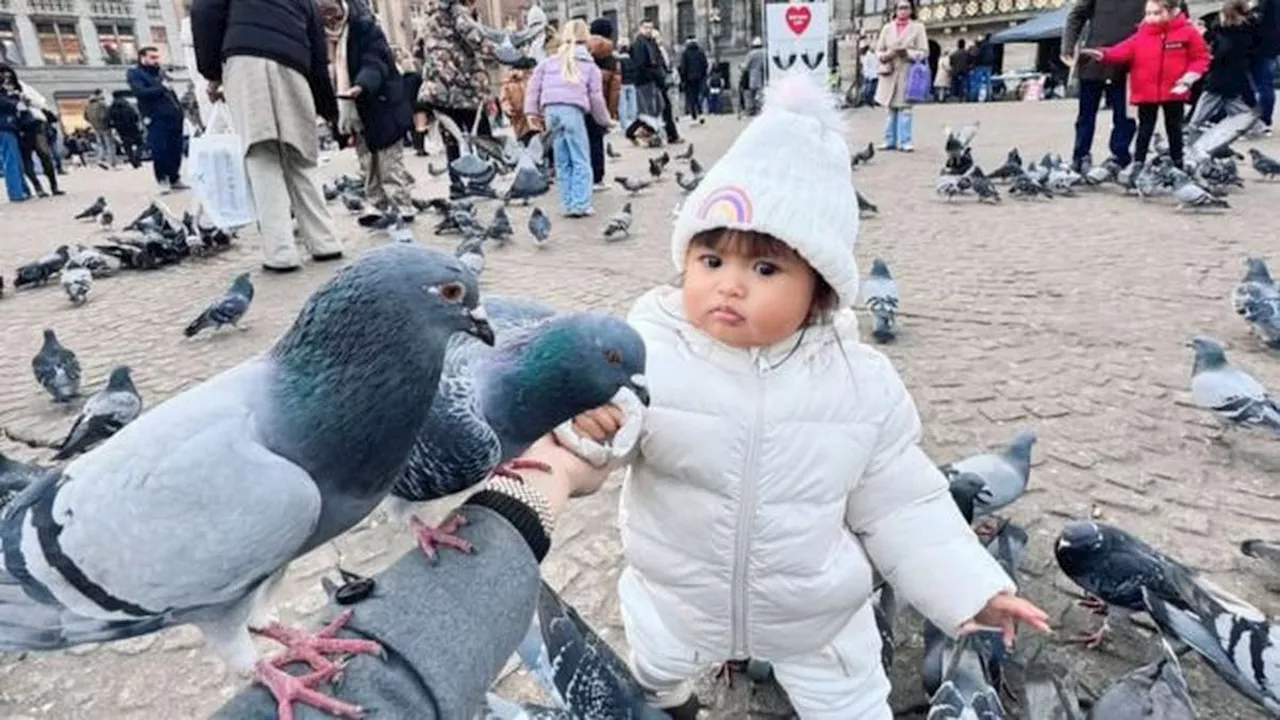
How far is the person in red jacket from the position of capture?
342 inches

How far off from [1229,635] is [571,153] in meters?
8.25

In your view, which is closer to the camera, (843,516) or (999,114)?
(843,516)

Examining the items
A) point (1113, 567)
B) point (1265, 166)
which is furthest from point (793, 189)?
point (1265, 166)

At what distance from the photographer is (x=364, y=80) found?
7676 millimetres

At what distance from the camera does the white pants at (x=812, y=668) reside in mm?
1850

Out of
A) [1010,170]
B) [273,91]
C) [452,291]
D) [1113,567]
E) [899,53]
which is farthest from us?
[899,53]

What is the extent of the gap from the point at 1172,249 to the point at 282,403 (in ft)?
24.7

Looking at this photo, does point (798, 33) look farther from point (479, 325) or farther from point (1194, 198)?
point (479, 325)

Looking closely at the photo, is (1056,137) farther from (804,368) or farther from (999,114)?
(804,368)

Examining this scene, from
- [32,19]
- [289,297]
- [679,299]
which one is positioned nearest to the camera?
[679,299]

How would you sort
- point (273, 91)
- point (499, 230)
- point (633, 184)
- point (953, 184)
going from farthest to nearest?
1. point (633, 184)
2. point (953, 184)
3. point (499, 230)
4. point (273, 91)

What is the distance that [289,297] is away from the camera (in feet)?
20.5

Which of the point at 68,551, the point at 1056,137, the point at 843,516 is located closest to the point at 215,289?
the point at 68,551

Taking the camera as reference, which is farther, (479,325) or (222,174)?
(222,174)
